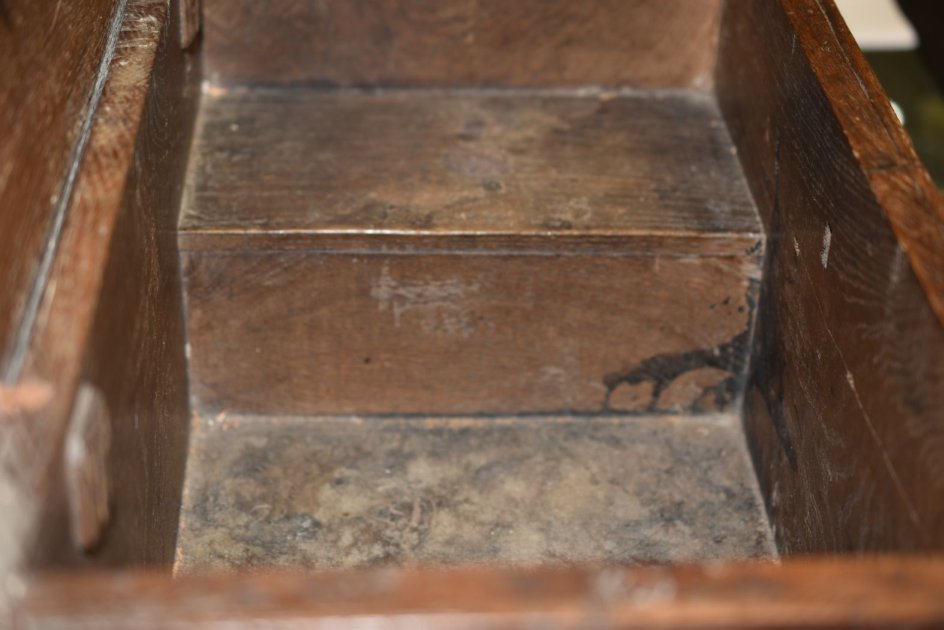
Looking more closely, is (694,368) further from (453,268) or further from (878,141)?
(878,141)

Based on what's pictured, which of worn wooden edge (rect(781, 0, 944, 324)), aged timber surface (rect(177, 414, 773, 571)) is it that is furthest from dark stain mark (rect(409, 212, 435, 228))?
worn wooden edge (rect(781, 0, 944, 324))

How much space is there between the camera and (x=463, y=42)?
1938 millimetres

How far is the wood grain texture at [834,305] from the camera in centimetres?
118

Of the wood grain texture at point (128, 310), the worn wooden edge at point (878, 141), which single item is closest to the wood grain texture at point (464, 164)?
the wood grain texture at point (128, 310)

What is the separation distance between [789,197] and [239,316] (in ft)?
2.33

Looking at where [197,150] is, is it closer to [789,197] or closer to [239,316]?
[239,316]

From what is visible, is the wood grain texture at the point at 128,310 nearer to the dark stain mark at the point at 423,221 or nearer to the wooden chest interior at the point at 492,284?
the wooden chest interior at the point at 492,284

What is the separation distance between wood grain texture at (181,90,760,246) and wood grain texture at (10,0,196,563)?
106mm

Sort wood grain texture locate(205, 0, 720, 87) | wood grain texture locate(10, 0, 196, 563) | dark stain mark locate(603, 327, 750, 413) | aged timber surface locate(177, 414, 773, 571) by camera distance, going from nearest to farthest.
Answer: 1. wood grain texture locate(10, 0, 196, 563)
2. aged timber surface locate(177, 414, 773, 571)
3. dark stain mark locate(603, 327, 750, 413)
4. wood grain texture locate(205, 0, 720, 87)

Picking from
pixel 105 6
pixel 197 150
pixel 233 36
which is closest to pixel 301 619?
pixel 105 6

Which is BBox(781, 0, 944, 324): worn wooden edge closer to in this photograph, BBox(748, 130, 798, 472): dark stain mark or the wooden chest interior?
the wooden chest interior

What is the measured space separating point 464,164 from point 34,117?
2.29ft

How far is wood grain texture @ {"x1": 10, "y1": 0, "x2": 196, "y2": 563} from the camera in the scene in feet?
3.31

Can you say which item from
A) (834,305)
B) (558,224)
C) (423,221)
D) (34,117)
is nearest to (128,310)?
(34,117)
